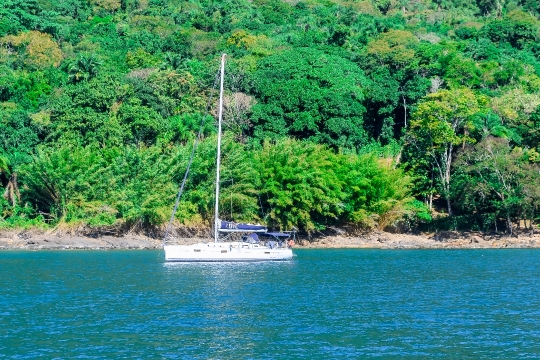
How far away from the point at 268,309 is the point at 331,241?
33531mm

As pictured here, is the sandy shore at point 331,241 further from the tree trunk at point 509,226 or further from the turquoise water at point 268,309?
the turquoise water at point 268,309

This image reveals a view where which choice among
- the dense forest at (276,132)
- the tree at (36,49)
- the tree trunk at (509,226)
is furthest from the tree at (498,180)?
the tree at (36,49)

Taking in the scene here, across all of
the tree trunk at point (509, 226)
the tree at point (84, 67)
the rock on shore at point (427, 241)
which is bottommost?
the rock on shore at point (427, 241)

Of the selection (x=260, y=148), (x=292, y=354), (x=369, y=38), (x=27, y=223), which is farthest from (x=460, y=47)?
(x=292, y=354)

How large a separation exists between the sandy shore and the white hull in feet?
44.3

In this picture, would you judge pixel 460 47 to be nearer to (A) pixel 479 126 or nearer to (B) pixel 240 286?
(A) pixel 479 126

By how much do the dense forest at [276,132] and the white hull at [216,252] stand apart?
837 cm

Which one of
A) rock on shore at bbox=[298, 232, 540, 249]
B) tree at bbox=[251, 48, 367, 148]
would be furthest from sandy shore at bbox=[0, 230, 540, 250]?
tree at bbox=[251, 48, 367, 148]

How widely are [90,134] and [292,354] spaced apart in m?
45.1

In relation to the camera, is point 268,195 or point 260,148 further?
point 260,148

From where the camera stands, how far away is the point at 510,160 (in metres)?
61.9

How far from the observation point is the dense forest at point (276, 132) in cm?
6116

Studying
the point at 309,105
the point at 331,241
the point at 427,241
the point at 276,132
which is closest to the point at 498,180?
the point at 427,241

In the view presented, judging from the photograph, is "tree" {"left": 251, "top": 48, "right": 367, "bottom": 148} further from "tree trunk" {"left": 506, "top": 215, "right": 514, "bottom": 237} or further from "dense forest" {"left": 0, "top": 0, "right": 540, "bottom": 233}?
"tree trunk" {"left": 506, "top": 215, "right": 514, "bottom": 237}
